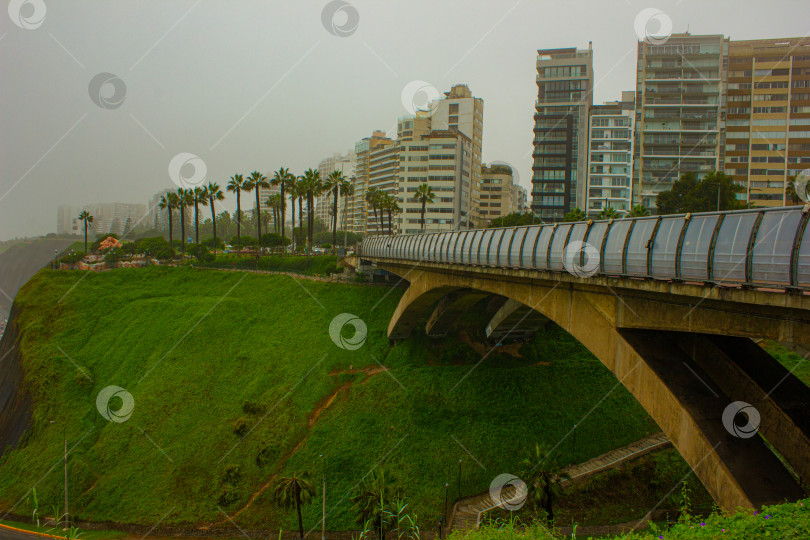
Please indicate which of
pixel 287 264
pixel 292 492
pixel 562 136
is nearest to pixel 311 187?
pixel 287 264

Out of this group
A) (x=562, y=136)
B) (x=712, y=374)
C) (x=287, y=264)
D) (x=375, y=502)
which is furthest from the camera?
(x=562, y=136)

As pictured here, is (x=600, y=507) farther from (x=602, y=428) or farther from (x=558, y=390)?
(x=558, y=390)

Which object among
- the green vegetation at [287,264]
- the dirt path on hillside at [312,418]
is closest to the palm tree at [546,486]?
the dirt path on hillside at [312,418]

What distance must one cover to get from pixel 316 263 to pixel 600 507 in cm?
4883

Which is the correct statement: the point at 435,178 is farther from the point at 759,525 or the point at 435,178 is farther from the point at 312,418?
the point at 759,525

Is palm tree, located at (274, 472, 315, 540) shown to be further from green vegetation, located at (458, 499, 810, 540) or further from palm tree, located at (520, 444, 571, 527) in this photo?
green vegetation, located at (458, 499, 810, 540)

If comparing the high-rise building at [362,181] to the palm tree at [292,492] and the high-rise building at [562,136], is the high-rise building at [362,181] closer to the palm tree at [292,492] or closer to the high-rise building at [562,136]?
the high-rise building at [562,136]

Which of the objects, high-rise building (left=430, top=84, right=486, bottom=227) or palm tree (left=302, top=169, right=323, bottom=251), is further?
high-rise building (left=430, top=84, right=486, bottom=227)

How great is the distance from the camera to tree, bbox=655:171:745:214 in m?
51.1

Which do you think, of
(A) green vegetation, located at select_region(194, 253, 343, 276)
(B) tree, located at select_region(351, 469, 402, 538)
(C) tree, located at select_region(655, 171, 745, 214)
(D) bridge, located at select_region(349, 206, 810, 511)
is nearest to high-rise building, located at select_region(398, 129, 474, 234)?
(A) green vegetation, located at select_region(194, 253, 343, 276)

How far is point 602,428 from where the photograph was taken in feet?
101

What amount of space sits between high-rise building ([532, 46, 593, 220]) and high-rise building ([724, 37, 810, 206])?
22866 millimetres

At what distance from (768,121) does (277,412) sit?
7607 centimetres

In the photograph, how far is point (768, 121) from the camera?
235 feet
